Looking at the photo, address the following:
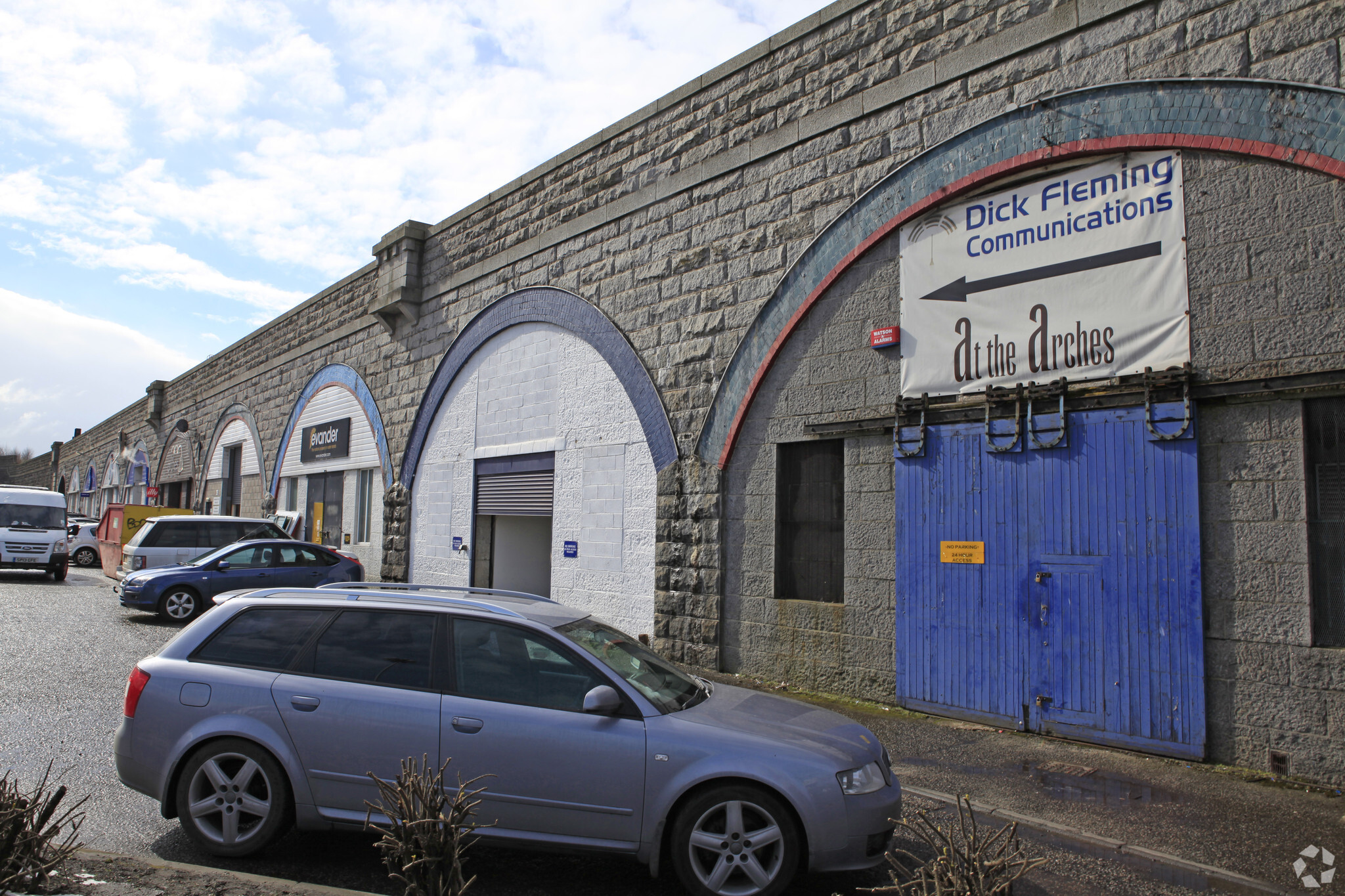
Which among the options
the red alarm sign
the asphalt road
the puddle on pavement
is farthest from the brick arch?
the puddle on pavement

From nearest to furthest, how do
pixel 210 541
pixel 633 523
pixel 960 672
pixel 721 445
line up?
1. pixel 960 672
2. pixel 721 445
3. pixel 633 523
4. pixel 210 541

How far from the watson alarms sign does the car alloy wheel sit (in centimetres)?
1188

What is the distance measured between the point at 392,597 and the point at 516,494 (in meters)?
9.26

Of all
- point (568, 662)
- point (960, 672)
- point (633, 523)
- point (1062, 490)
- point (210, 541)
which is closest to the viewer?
point (568, 662)

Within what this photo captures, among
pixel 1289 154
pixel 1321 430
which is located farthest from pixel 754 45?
pixel 1321 430

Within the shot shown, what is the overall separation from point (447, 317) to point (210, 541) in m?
6.19

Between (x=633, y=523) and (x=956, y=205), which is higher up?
(x=956, y=205)

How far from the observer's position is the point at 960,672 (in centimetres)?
798

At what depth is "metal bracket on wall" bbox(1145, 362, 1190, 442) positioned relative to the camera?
6738 millimetres

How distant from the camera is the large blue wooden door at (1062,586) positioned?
6746 mm

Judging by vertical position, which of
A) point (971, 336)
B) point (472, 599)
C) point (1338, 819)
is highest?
point (971, 336)

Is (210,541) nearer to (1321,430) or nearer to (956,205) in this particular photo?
(956,205)

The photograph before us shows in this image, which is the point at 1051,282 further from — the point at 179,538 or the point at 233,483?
the point at 233,483

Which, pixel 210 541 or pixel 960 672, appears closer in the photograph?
pixel 960 672
